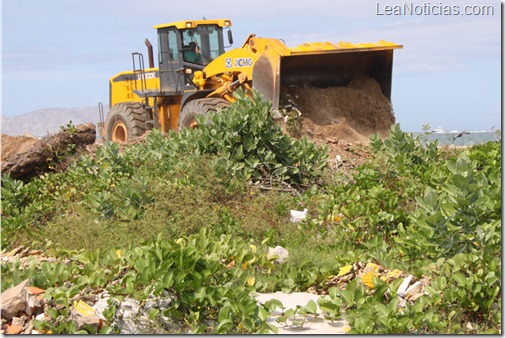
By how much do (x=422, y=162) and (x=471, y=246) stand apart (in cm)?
448

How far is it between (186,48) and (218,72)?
4.97ft

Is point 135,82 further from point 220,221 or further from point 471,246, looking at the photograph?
point 471,246

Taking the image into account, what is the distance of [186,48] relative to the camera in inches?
685

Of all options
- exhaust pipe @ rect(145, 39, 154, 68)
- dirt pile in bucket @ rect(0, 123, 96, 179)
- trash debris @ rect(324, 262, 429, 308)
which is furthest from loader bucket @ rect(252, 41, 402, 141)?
trash debris @ rect(324, 262, 429, 308)

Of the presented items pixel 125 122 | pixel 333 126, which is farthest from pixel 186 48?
pixel 333 126

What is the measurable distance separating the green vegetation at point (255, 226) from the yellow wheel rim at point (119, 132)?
7239 mm

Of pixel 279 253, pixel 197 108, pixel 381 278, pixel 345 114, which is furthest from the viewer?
pixel 197 108

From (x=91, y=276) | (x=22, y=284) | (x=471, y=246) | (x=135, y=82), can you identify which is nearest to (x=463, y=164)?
(x=471, y=246)

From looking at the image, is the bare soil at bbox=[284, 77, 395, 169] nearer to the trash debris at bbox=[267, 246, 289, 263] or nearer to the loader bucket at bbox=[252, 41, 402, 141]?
the loader bucket at bbox=[252, 41, 402, 141]

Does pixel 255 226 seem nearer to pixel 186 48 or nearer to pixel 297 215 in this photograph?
pixel 297 215

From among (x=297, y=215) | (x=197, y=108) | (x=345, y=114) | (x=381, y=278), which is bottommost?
(x=297, y=215)

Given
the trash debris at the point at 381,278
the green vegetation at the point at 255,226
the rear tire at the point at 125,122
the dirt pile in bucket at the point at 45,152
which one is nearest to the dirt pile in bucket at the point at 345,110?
the green vegetation at the point at 255,226

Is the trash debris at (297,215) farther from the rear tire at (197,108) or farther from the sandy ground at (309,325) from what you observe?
the rear tire at (197,108)

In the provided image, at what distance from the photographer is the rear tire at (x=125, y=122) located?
18.3m
